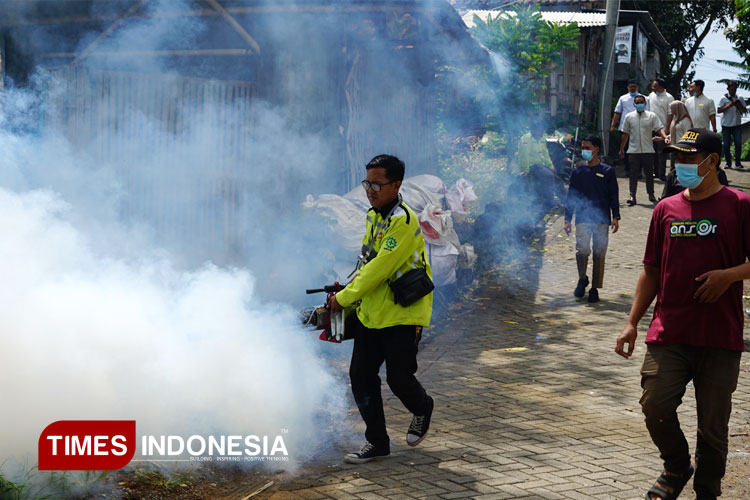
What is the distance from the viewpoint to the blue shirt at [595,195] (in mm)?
9570

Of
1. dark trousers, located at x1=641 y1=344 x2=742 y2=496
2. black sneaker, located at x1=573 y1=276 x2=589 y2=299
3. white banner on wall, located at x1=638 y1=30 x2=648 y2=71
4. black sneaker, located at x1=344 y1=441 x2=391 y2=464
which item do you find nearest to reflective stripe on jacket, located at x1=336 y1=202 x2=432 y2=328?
black sneaker, located at x1=344 y1=441 x2=391 y2=464

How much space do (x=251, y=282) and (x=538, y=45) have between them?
8.71 metres

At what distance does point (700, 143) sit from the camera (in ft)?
13.6

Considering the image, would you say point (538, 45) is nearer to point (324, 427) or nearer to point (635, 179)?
point (635, 179)

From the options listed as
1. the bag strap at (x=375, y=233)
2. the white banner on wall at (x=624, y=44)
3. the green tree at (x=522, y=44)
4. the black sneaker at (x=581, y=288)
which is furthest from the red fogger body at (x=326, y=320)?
the white banner on wall at (x=624, y=44)

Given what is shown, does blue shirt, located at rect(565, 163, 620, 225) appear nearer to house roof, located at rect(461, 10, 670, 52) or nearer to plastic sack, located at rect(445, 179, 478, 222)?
plastic sack, located at rect(445, 179, 478, 222)

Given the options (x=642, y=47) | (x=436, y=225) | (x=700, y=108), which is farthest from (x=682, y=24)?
(x=436, y=225)

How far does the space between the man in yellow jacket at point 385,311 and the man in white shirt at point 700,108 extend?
13.2 meters

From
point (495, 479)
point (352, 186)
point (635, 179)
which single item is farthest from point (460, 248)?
point (635, 179)

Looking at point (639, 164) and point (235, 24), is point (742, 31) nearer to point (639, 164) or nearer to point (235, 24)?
point (639, 164)

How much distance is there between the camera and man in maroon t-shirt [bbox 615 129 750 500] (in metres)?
3.95

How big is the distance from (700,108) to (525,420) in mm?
12644

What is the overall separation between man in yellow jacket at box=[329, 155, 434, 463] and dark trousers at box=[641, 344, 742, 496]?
4.30 feet

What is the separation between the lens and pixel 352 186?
9.96 m
